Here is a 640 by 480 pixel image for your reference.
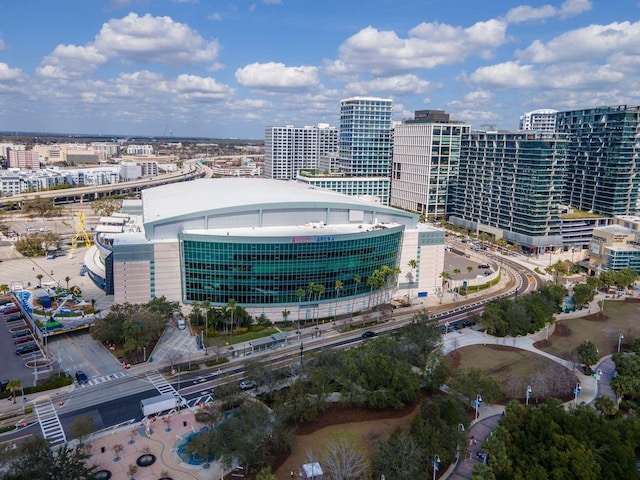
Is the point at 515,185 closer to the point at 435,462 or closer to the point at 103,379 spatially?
the point at 435,462

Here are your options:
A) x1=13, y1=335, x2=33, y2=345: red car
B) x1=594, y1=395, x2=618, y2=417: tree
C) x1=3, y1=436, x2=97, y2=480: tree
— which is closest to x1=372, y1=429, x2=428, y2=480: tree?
x1=594, y1=395, x2=618, y2=417: tree

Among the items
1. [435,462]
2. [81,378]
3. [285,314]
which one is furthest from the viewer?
[285,314]

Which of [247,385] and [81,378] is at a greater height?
[247,385]

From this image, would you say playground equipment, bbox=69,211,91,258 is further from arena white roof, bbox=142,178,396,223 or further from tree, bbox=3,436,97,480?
tree, bbox=3,436,97,480

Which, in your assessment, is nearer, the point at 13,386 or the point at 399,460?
the point at 399,460

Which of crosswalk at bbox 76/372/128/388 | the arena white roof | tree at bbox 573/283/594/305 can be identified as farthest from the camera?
tree at bbox 573/283/594/305

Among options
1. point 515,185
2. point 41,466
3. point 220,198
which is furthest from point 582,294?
point 41,466
